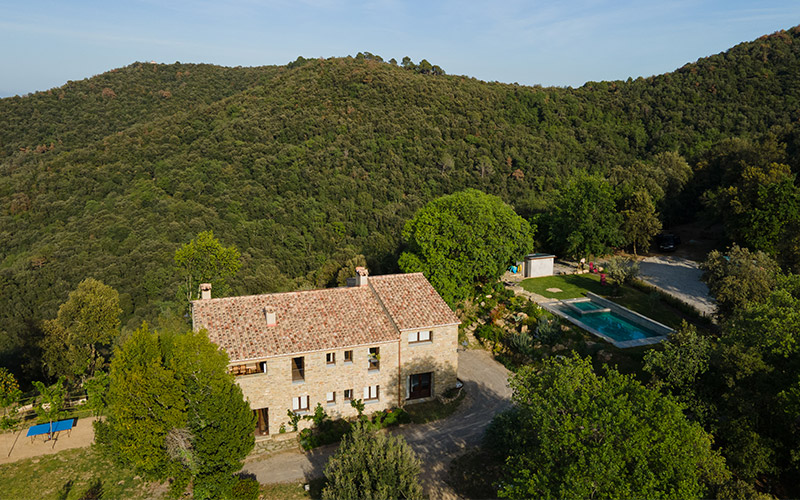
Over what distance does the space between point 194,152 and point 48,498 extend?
1842 inches

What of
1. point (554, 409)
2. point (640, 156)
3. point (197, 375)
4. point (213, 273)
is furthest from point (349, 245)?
point (640, 156)

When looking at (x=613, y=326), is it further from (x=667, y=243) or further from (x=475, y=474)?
(x=667, y=243)

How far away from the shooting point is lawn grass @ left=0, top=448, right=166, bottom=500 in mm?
18391

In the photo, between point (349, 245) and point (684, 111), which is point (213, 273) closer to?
point (349, 245)

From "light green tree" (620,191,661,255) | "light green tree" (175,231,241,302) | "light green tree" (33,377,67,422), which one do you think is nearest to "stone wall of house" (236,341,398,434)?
"light green tree" (33,377,67,422)

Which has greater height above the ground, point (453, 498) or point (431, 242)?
point (431, 242)

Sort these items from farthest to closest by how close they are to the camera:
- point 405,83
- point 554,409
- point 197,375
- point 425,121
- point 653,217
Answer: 1. point 405,83
2. point 425,121
3. point 653,217
4. point 197,375
5. point 554,409

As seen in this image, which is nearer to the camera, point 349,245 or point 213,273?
point 213,273

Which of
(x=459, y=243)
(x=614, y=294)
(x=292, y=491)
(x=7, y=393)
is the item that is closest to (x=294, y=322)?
(x=292, y=491)

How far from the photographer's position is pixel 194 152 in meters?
58.1

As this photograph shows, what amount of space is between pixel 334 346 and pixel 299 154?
4304 cm

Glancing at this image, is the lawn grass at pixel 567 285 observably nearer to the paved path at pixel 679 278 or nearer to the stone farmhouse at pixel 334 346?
the paved path at pixel 679 278

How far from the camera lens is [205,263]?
3384 centimetres

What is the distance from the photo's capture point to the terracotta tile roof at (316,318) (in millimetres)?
21594
